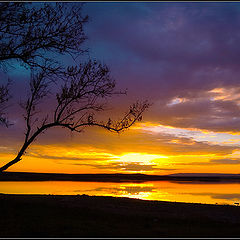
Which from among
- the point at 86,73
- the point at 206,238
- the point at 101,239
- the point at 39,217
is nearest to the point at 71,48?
the point at 86,73

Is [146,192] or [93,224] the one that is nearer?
[93,224]

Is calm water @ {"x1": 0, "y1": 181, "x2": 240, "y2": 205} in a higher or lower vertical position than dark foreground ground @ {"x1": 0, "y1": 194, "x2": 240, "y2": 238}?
lower

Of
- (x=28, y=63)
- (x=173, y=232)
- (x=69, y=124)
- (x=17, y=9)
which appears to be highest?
(x=17, y=9)

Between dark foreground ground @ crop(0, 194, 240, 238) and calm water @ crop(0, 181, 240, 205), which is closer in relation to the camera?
dark foreground ground @ crop(0, 194, 240, 238)

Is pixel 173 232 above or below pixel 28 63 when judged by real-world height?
below

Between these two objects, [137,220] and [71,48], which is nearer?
[137,220]

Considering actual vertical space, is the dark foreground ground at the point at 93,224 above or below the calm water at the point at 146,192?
above

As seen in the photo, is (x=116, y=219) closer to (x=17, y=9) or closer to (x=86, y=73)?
(x=86, y=73)

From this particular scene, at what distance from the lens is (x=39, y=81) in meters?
19.6

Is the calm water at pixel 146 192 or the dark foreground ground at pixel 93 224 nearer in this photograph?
the dark foreground ground at pixel 93 224

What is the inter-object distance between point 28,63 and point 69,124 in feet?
14.0

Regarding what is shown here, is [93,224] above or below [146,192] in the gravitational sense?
above

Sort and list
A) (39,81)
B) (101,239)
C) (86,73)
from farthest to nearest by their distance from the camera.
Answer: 1. (39,81)
2. (86,73)
3. (101,239)

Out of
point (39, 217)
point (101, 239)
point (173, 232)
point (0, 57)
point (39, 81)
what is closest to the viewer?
point (101, 239)
